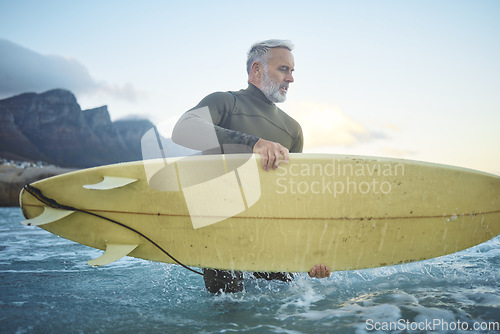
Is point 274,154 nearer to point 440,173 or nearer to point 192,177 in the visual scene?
point 192,177

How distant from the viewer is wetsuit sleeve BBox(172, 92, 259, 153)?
184 centimetres

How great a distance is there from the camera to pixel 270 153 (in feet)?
5.72

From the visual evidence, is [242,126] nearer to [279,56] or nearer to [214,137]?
[214,137]

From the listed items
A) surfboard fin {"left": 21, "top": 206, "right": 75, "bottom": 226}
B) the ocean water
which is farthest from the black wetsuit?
surfboard fin {"left": 21, "top": 206, "right": 75, "bottom": 226}

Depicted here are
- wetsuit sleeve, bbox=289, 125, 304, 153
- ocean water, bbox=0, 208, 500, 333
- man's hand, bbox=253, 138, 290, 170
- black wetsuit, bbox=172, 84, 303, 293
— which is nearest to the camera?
ocean water, bbox=0, 208, 500, 333

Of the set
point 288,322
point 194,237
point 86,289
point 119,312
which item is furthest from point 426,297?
point 86,289

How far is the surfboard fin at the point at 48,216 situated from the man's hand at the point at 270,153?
49.0 inches

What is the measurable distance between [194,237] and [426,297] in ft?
4.87

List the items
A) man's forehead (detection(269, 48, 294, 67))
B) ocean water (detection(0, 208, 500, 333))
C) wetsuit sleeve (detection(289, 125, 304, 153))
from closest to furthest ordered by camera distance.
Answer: ocean water (detection(0, 208, 500, 333)) < man's forehead (detection(269, 48, 294, 67)) < wetsuit sleeve (detection(289, 125, 304, 153))

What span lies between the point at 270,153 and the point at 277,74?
3.28ft

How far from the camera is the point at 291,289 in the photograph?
2.19m

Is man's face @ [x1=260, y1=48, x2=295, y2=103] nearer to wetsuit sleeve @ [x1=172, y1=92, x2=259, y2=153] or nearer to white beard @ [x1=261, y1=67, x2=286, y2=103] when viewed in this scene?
white beard @ [x1=261, y1=67, x2=286, y2=103]
